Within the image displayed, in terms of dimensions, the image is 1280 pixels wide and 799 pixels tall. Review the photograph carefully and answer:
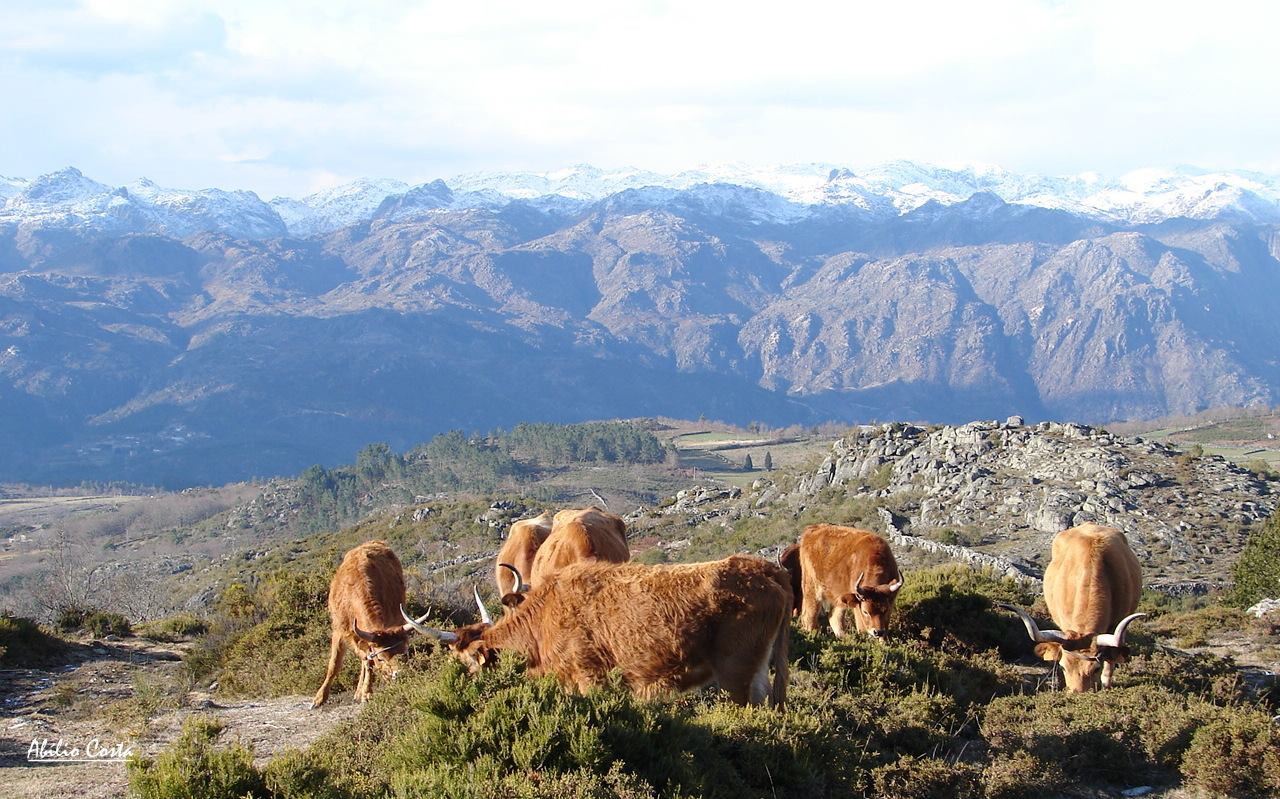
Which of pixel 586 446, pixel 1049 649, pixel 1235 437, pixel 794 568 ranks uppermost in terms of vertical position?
pixel 794 568

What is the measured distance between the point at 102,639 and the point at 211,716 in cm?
967

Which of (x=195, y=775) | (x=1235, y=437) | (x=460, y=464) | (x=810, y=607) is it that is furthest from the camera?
(x=1235, y=437)

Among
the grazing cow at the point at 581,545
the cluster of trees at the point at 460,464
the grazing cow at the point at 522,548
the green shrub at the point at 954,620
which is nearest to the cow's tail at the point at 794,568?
the green shrub at the point at 954,620

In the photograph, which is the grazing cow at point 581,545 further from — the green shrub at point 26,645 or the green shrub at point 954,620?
the green shrub at point 26,645

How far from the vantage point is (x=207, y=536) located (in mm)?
117625

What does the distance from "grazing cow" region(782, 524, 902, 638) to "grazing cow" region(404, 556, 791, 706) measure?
5.05m

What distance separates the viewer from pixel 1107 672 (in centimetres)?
1306

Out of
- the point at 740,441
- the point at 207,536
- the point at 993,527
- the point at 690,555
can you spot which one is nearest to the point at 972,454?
the point at 993,527

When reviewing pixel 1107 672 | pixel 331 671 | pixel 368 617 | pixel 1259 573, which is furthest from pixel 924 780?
pixel 1259 573

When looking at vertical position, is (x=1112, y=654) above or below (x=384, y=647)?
below

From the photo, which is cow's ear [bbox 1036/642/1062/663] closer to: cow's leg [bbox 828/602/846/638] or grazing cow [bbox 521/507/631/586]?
cow's leg [bbox 828/602/846/638]

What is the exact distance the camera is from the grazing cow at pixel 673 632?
31.4ft

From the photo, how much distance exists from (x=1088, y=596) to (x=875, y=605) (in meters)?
3.06

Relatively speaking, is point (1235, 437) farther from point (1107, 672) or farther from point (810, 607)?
point (1107, 672)
